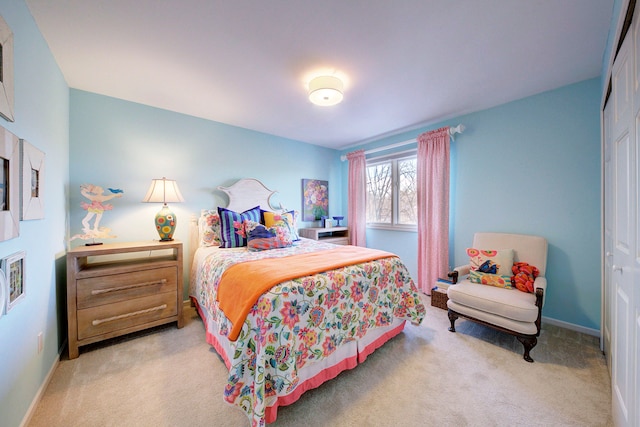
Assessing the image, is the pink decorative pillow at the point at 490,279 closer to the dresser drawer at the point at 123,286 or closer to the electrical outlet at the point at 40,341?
the dresser drawer at the point at 123,286

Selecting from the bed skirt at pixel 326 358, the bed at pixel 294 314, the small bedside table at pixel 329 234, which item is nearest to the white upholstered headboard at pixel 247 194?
the small bedside table at pixel 329 234

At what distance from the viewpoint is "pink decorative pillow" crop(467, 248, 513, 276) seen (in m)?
2.46

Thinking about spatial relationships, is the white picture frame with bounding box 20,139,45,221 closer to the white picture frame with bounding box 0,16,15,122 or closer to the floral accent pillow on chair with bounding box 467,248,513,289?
the white picture frame with bounding box 0,16,15,122

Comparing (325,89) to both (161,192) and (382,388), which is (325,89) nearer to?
(161,192)

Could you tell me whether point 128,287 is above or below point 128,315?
above

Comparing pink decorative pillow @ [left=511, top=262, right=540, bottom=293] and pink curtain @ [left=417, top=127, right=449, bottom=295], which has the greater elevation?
pink curtain @ [left=417, top=127, right=449, bottom=295]

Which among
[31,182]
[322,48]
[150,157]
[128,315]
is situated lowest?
[128,315]

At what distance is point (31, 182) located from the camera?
146cm

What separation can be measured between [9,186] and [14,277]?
479mm

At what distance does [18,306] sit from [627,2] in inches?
135

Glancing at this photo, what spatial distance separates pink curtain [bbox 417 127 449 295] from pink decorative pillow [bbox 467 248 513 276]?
0.52m

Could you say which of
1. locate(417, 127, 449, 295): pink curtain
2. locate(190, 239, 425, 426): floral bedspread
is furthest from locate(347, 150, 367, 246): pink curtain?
locate(190, 239, 425, 426): floral bedspread

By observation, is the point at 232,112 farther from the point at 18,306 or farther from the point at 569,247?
the point at 569,247

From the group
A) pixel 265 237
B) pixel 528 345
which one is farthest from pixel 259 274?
pixel 528 345
